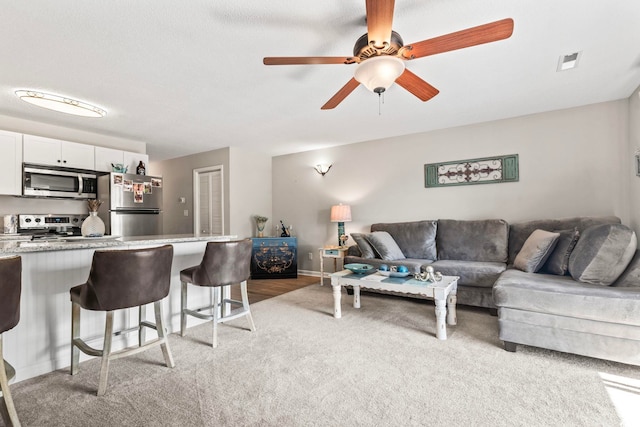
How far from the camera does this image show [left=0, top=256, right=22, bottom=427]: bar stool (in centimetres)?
137

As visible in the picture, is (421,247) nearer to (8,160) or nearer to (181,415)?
(181,415)

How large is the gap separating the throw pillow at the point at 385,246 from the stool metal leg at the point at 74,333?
307 cm

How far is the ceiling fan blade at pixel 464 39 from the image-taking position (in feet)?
5.08

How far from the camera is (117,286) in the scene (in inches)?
73.2

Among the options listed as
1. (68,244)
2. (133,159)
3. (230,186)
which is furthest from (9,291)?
(230,186)

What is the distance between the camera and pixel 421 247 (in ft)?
13.6

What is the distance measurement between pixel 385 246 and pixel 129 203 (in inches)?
144

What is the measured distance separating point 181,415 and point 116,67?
2.60m

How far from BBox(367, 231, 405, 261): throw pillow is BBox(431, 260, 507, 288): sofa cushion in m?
0.58

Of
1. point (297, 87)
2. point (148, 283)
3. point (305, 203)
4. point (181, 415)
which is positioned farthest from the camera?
point (305, 203)

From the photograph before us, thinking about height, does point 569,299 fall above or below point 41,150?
below

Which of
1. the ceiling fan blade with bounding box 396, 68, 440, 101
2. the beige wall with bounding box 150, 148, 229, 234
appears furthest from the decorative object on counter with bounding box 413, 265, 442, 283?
the beige wall with bounding box 150, 148, 229, 234

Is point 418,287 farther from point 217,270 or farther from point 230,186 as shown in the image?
point 230,186

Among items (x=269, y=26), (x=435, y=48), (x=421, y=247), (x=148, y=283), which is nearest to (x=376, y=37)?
(x=435, y=48)
